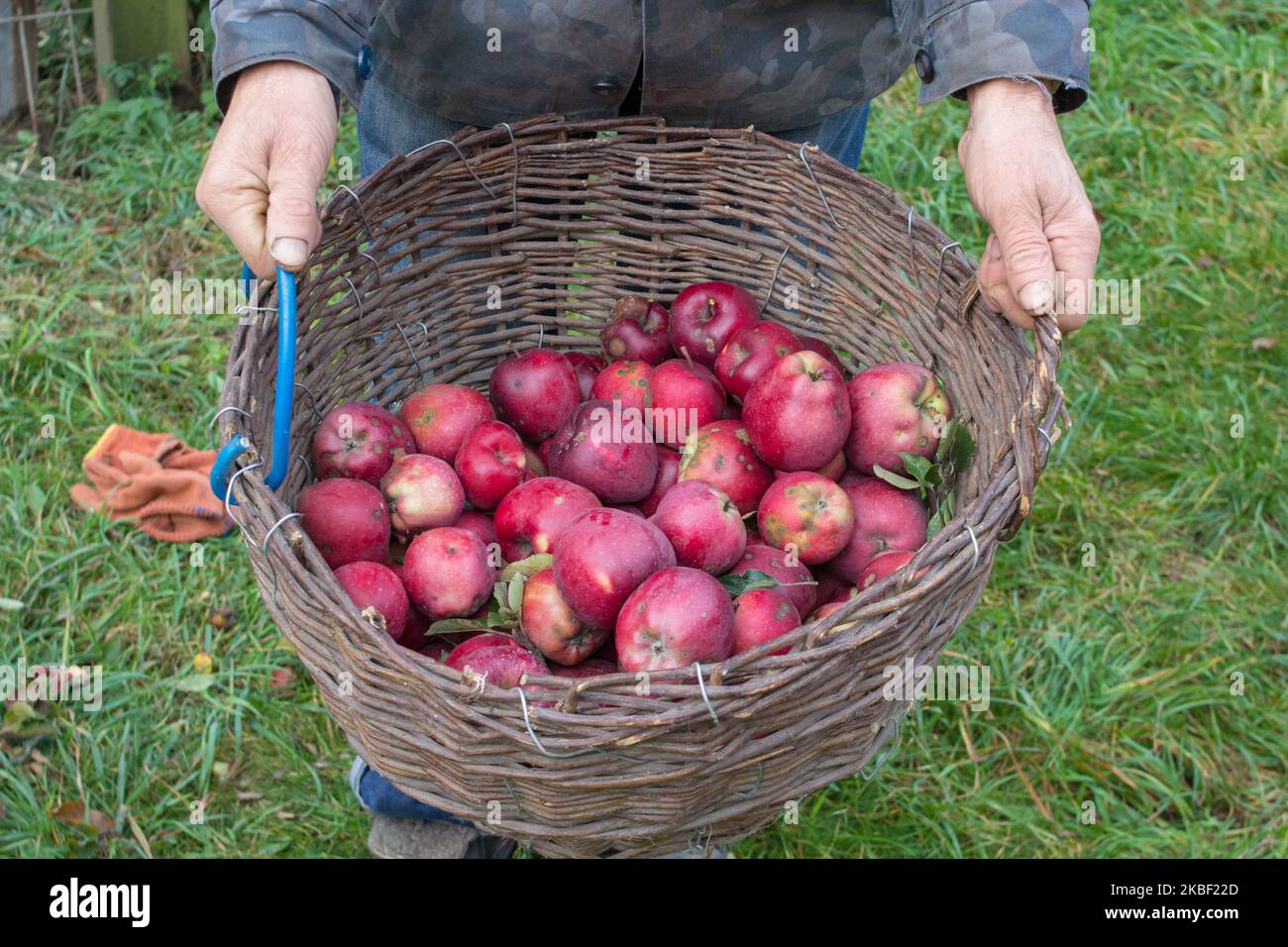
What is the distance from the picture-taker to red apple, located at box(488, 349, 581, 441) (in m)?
2.07

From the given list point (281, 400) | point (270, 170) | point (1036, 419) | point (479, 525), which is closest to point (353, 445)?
point (479, 525)

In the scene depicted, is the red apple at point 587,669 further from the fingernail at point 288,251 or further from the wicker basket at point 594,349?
the fingernail at point 288,251

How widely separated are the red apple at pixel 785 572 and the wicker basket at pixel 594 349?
25 centimetres

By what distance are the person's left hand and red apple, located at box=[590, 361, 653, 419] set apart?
2.03 feet

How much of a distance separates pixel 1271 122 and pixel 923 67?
281 cm

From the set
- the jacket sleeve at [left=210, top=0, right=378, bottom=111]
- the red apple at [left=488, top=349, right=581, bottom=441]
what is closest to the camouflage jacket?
the jacket sleeve at [left=210, top=0, right=378, bottom=111]

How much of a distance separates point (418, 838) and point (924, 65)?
1735mm

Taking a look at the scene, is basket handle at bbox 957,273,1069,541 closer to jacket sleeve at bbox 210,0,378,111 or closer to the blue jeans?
the blue jeans

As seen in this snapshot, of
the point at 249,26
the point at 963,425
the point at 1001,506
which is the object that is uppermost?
the point at 249,26

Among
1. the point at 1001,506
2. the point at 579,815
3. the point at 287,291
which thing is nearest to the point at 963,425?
the point at 1001,506

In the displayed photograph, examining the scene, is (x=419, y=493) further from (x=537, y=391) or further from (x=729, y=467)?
(x=729, y=467)

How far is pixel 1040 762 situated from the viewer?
255 cm

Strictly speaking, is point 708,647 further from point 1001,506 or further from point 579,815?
point 1001,506

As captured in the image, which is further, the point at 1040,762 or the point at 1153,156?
the point at 1153,156
